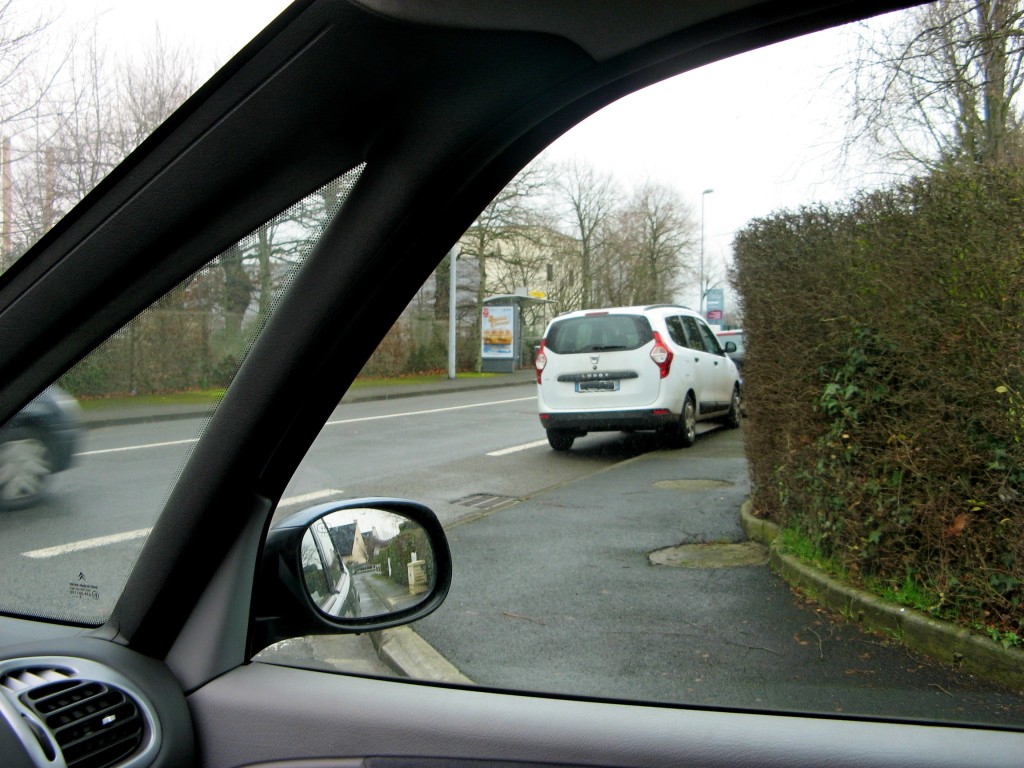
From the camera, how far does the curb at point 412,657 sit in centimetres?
185

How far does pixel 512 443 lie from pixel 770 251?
4.44ft

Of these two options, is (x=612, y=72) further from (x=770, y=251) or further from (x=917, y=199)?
(x=770, y=251)

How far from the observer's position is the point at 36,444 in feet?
4.99

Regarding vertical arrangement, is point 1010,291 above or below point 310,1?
below

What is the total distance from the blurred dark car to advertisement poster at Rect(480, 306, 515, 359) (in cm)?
129

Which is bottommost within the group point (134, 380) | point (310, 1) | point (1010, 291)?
point (134, 380)

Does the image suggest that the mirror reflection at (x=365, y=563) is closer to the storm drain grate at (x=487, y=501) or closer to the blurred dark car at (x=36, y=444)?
the blurred dark car at (x=36, y=444)

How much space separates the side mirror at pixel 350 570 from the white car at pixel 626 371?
1219 millimetres

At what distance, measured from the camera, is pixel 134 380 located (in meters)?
1.56

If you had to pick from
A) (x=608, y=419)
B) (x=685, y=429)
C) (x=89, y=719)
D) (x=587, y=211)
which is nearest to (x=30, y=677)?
(x=89, y=719)

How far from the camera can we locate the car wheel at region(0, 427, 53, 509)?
4.86 feet

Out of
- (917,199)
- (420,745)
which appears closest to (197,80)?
(420,745)

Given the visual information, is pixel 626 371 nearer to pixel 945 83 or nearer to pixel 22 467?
pixel 945 83

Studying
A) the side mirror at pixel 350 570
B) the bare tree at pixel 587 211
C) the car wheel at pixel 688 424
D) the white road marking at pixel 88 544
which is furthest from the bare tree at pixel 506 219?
the car wheel at pixel 688 424
